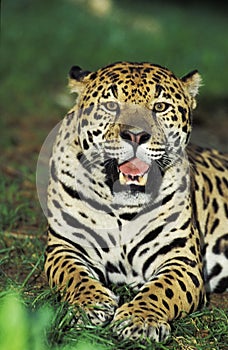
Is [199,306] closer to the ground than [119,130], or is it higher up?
closer to the ground

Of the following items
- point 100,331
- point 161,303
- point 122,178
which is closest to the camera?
point 100,331

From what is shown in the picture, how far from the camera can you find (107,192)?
6.10 metres

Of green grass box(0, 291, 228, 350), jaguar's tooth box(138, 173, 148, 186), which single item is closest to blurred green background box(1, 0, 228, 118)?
jaguar's tooth box(138, 173, 148, 186)

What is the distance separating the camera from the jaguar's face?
5617 millimetres

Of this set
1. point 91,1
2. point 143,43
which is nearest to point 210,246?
point 143,43

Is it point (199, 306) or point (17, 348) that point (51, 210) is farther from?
point (17, 348)

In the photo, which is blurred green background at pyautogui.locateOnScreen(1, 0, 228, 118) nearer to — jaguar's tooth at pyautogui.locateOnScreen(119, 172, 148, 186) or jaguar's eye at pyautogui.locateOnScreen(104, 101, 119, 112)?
jaguar's eye at pyautogui.locateOnScreen(104, 101, 119, 112)

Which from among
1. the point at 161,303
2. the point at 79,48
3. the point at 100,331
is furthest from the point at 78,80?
the point at 79,48

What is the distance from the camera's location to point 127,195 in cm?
592

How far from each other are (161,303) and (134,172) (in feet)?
2.93

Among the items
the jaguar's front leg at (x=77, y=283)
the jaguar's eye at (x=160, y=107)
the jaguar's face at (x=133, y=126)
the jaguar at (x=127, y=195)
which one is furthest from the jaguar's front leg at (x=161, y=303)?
the jaguar's eye at (x=160, y=107)

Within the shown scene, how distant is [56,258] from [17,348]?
3.18 meters

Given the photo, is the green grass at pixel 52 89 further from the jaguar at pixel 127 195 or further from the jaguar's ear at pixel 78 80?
the jaguar's ear at pixel 78 80

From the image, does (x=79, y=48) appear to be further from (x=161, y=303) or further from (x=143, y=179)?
(x=161, y=303)
